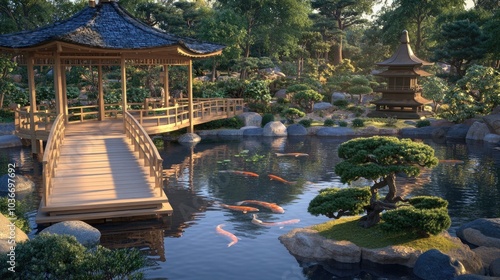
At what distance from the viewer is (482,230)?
45.2 ft

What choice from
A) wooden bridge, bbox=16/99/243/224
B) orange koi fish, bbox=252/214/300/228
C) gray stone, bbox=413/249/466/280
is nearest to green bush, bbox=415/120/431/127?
wooden bridge, bbox=16/99/243/224

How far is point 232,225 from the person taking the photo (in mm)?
14875

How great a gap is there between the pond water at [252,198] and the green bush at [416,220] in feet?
3.27

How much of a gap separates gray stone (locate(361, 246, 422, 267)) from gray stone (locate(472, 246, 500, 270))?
5.06ft

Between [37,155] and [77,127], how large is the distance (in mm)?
3183

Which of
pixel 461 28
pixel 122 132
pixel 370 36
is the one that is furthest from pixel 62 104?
pixel 370 36

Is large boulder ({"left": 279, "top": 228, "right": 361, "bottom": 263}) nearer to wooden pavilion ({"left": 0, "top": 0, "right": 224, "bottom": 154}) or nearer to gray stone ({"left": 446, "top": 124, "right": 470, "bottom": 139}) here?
wooden pavilion ({"left": 0, "top": 0, "right": 224, "bottom": 154})

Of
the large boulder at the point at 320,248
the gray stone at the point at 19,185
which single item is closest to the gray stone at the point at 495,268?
the large boulder at the point at 320,248

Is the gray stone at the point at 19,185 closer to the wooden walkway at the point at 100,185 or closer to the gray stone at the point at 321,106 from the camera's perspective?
the wooden walkway at the point at 100,185

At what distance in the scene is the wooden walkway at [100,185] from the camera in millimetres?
14266

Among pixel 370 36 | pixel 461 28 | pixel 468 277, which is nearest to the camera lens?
pixel 468 277

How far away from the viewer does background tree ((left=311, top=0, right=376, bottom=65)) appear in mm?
55031

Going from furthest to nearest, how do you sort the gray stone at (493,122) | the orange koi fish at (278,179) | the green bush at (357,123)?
1. the green bush at (357,123)
2. the gray stone at (493,122)
3. the orange koi fish at (278,179)

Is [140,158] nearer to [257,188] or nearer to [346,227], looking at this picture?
[257,188]
